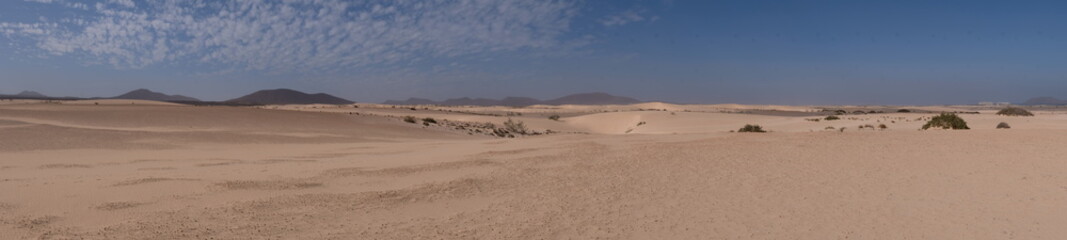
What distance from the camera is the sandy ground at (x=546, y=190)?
17.1ft

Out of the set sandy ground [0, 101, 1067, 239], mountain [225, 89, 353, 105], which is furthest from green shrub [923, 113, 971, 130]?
mountain [225, 89, 353, 105]

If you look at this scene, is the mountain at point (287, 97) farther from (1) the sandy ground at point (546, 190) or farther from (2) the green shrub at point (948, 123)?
(1) the sandy ground at point (546, 190)

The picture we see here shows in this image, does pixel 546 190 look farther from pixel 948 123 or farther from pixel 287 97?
pixel 287 97

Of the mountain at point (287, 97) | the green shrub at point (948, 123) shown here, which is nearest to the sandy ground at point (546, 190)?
A: the green shrub at point (948, 123)

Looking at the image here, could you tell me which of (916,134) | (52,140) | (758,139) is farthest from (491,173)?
(916,134)

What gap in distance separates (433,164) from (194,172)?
372 cm

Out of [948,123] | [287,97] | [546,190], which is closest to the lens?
[546,190]

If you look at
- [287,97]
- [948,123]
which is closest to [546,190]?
[948,123]

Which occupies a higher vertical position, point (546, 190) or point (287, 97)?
point (287, 97)

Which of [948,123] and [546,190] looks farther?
[948,123]

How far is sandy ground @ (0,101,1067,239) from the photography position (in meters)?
5.22

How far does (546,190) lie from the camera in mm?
7391

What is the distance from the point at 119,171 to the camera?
855 centimetres

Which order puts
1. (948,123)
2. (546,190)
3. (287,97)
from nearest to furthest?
1. (546,190)
2. (948,123)
3. (287,97)
